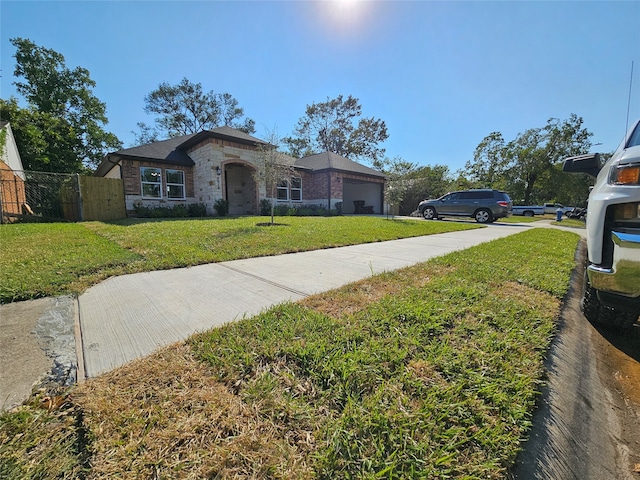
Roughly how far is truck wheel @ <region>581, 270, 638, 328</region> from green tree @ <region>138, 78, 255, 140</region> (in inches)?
1354

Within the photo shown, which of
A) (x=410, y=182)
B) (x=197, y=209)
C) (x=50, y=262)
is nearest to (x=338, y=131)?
(x=410, y=182)

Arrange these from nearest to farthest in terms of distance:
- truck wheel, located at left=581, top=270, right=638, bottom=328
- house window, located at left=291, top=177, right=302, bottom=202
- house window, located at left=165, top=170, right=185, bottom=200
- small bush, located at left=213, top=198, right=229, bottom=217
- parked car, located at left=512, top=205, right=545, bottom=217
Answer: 1. truck wheel, located at left=581, top=270, right=638, bottom=328
2. small bush, located at left=213, top=198, right=229, bottom=217
3. house window, located at left=165, top=170, right=185, bottom=200
4. house window, located at left=291, top=177, right=302, bottom=202
5. parked car, located at left=512, top=205, right=545, bottom=217

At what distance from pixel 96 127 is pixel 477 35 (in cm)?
2996

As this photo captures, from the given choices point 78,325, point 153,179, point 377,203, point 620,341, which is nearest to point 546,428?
point 620,341

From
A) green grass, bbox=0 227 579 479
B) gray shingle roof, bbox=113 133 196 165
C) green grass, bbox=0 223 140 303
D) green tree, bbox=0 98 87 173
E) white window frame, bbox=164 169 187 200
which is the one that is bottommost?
green grass, bbox=0 227 579 479

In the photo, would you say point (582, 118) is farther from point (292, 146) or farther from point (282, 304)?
point (282, 304)

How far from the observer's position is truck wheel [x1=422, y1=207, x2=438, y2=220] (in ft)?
55.6

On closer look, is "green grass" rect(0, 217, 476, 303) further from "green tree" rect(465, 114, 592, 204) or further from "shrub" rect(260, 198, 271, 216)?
"green tree" rect(465, 114, 592, 204)

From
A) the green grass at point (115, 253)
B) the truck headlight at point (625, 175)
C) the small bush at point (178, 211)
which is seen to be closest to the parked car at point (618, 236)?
the truck headlight at point (625, 175)

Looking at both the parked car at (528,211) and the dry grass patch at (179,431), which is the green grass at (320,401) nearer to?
the dry grass patch at (179,431)

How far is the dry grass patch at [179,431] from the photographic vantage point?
1012 millimetres

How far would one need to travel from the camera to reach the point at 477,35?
7668 mm

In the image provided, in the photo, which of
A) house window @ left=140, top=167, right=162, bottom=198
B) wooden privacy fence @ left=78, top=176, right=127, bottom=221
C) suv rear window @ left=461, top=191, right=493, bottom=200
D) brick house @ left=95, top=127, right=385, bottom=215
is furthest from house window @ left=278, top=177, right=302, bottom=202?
suv rear window @ left=461, top=191, right=493, bottom=200

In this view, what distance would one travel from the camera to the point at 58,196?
10.7 metres
